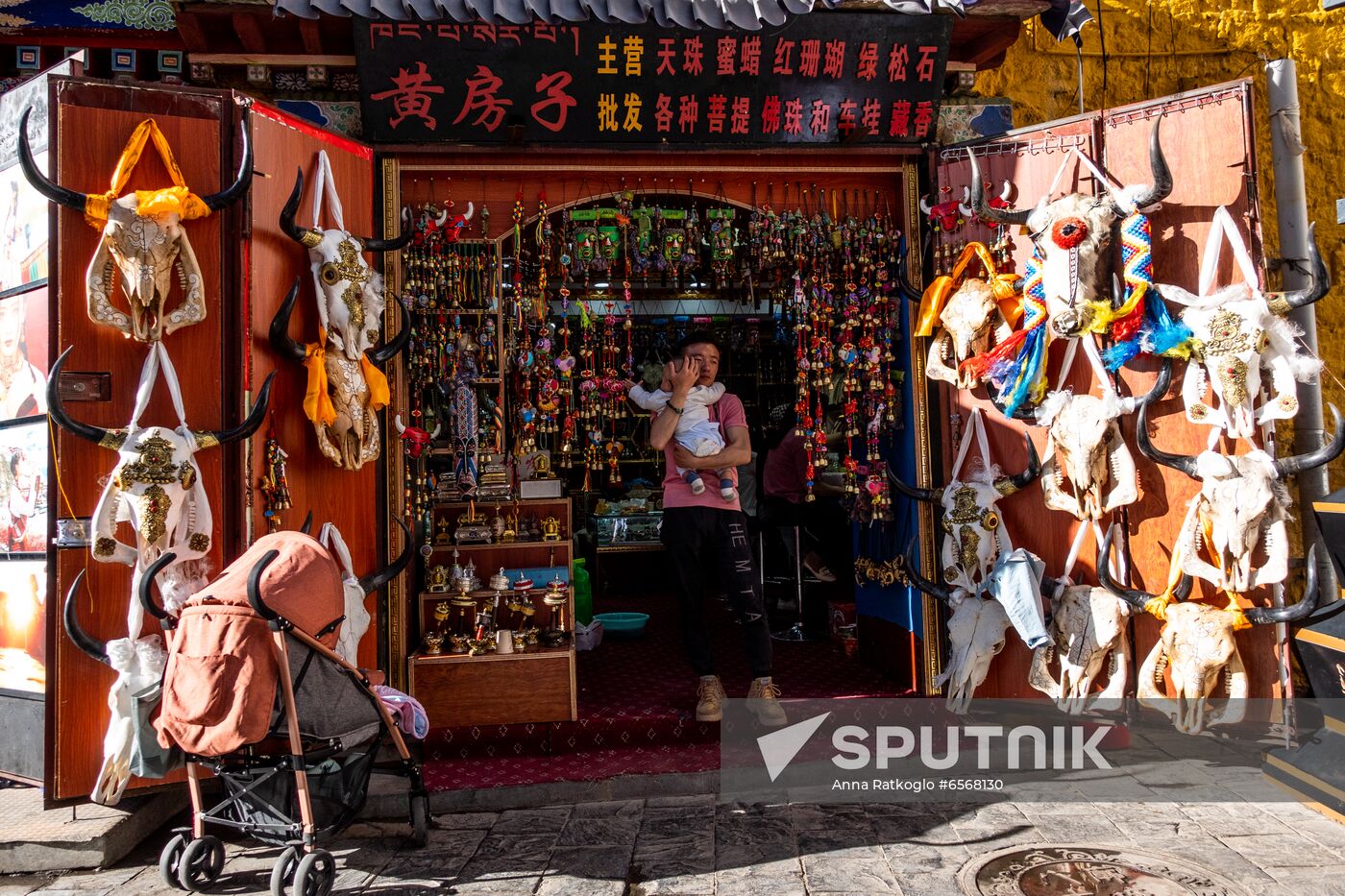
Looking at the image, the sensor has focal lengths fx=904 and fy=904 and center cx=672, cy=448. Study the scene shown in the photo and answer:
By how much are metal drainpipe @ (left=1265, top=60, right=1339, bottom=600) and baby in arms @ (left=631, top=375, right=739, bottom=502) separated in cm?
329

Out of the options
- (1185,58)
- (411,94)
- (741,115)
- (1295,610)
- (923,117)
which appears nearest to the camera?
(1295,610)

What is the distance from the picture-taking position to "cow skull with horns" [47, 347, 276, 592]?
12.1 ft

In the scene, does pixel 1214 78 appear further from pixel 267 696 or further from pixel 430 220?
pixel 267 696

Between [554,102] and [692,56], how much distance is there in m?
0.80

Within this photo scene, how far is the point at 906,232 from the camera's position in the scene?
529 centimetres

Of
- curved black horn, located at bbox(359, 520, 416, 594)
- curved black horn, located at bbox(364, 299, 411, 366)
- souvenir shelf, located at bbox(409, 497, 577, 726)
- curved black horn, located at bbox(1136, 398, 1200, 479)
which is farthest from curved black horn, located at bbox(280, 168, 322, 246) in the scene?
curved black horn, located at bbox(1136, 398, 1200, 479)

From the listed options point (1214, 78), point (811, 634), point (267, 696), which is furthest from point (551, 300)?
point (1214, 78)

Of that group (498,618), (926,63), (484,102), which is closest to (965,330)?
(926,63)

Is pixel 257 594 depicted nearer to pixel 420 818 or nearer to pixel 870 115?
pixel 420 818

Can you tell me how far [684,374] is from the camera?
493 centimetres

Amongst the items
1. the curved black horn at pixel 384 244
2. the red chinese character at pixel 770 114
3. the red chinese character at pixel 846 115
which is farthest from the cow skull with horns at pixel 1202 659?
the curved black horn at pixel 384 244

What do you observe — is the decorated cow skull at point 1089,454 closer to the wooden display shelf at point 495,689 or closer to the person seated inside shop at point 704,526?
A: the person seated inside shop at point 704,526

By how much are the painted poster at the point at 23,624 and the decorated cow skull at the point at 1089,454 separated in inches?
184

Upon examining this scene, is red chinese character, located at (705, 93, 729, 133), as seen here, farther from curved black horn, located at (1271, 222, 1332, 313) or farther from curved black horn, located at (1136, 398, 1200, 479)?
curved black horn, located at (1271, 222, 1332, 313)
